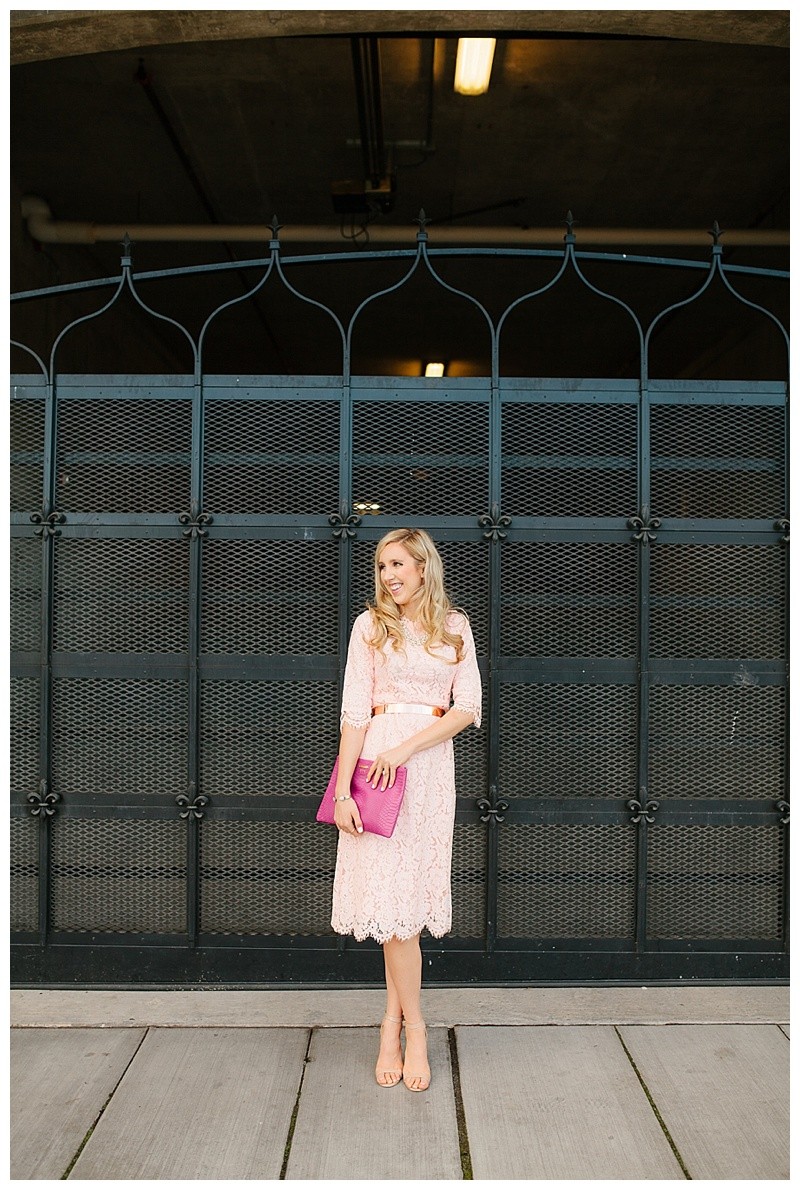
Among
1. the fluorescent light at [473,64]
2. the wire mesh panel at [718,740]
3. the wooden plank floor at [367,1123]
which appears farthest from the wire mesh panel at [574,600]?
the fluorescent light at [473,64]

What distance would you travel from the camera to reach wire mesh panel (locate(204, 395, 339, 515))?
4.02 metres

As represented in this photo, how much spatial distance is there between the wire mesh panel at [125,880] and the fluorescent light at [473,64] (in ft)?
14.7

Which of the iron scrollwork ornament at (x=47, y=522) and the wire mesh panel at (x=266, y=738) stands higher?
the iron scrollwork ornament at (x=47, y=522)

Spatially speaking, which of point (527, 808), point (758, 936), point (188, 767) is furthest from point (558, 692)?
point (188, 767)

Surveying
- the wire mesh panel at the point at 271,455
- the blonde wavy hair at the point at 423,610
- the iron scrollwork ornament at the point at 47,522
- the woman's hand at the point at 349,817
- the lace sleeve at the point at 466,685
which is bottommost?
the woman's hand at the point at 349,817

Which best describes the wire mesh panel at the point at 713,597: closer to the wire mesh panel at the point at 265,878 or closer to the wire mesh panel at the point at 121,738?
the wire mesh panel at the point at 265,878

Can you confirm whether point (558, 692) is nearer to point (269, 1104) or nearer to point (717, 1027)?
point (717, 1027)

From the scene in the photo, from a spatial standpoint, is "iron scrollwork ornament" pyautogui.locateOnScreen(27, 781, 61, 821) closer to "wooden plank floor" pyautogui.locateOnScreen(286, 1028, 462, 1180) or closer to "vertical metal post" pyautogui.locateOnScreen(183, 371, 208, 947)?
"vertical metal post" pyautogui.locateOnScreen(183, 371, 208, 947)

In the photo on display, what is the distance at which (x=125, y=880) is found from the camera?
401cm

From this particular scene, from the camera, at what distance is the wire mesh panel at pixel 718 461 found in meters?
4.03

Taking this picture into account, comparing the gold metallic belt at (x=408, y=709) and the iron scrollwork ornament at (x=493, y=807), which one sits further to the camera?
the iron scrollwork ornament at (x=493, y=807)

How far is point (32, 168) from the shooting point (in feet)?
20.6

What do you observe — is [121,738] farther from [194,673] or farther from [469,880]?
[469,880]

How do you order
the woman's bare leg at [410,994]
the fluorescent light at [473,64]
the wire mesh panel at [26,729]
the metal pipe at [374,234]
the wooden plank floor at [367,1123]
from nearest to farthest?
the wooden plank floor at [367,1123] → the woman's bare leg at [410,994] → the wire mesh panel at [26,729] → the fluorescent light at [473,64] → the metal pipe at [374,234]
